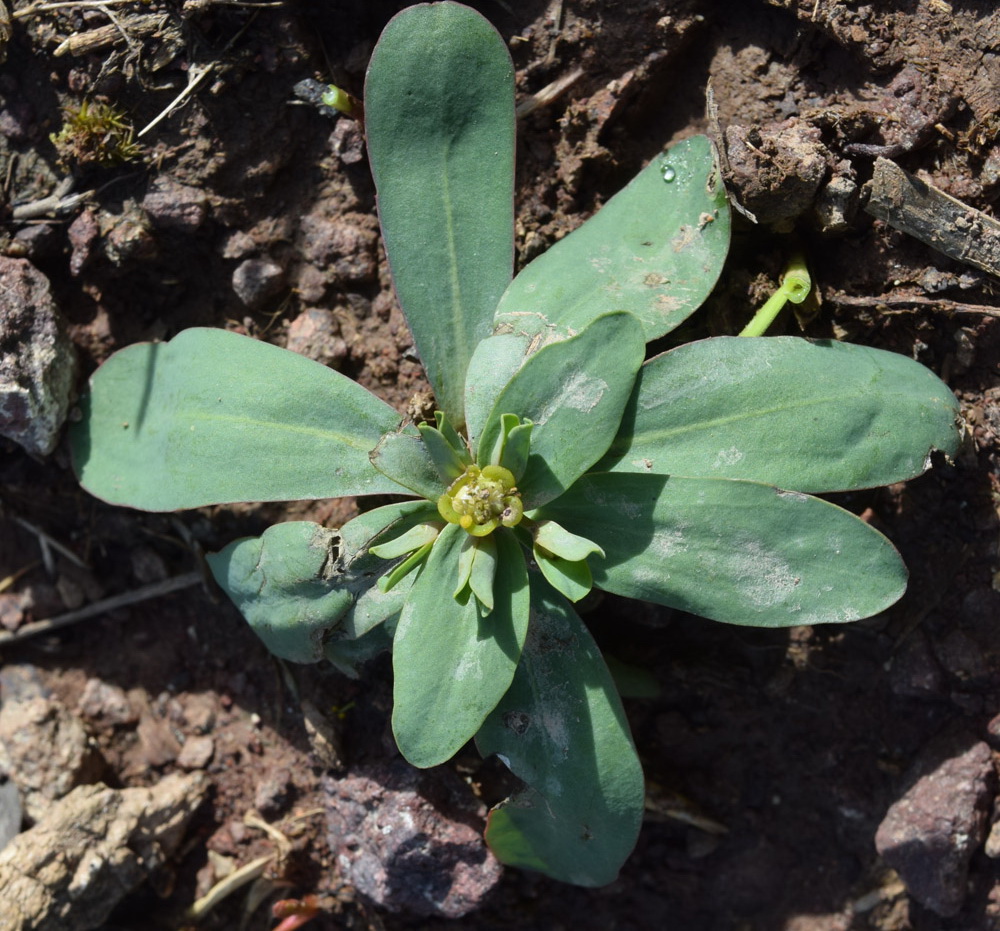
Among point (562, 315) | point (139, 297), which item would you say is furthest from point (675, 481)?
point (139, 297)

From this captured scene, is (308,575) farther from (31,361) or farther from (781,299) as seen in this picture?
(781,299)

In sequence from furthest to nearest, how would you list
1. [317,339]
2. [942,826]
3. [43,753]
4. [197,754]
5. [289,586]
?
1. [197,754]
2. [43,753]
3. [317,339]
4. [942,826]
5. [289,586]

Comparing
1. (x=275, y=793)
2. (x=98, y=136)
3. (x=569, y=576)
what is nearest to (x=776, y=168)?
(x=569, y=576)

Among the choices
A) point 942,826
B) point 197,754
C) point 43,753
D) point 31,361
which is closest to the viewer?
point 942,826

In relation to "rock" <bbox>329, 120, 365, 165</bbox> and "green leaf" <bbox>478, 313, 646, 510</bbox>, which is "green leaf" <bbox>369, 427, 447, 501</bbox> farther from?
"rock" <bbox>329, 120, 365, 165</bbox>

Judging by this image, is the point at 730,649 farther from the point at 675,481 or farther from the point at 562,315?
the point at 562,315

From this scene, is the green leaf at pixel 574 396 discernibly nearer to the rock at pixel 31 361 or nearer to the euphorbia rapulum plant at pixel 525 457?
the euphorbia rapulum plant at pixel 525 457

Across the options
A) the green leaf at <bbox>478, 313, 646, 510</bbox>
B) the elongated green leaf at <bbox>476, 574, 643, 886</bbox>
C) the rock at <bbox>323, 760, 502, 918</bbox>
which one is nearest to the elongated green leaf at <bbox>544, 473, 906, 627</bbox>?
the green leaf at <bbox>478, 313, 646, 510</bbox>
